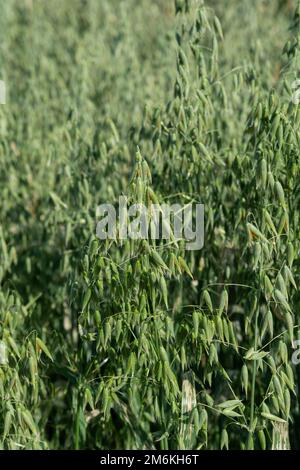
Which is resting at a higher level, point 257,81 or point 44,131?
point 44,131

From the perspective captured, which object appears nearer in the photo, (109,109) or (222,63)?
(109,109)

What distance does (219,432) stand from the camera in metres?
Result: 2.69

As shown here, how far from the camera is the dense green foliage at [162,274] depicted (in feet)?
→ 7.10

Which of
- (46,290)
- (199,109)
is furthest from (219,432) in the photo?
(199,109)

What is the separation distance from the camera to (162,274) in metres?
2.12

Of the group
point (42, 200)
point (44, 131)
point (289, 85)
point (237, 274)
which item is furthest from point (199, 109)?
point (44, 131)

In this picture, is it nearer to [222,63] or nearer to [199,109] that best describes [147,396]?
[199,109]

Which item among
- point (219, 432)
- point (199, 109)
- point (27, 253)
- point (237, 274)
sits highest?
point (199, 109)

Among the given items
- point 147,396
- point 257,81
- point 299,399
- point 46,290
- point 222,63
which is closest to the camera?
point 147,396

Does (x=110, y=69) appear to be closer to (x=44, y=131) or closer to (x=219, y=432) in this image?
(x=44, y=131)

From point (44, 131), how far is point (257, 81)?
1.52 meters

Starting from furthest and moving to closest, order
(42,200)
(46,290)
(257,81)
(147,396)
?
(42,200), (46,290), (257,81), (147,396)

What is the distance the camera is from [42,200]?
137 inches

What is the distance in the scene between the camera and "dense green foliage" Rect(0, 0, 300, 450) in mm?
2164
